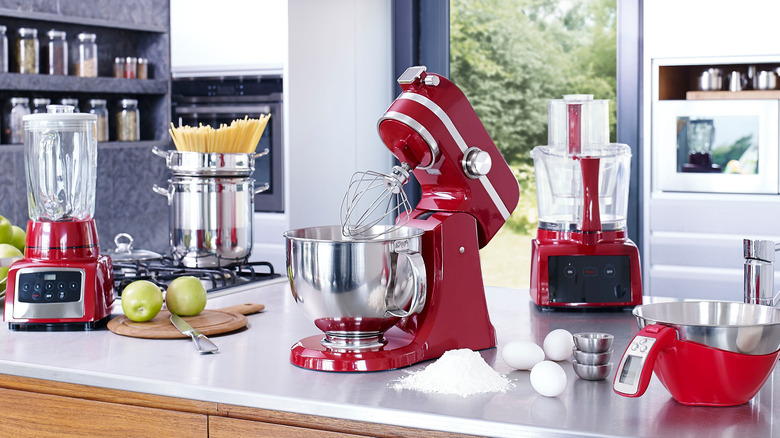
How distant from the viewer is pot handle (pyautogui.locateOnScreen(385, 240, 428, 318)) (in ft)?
4.28

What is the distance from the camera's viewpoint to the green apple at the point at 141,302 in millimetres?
1586

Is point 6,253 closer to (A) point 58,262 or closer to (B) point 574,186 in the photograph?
(A) point 58,262

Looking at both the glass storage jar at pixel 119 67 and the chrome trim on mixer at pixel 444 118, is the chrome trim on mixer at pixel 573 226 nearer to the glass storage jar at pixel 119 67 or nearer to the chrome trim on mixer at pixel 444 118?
the chrome trim on mixer at pixel 444 118

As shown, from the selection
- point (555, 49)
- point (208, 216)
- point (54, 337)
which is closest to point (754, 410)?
point (54, 337)

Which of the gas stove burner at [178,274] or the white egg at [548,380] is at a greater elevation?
the gas stove burner at [178,274]

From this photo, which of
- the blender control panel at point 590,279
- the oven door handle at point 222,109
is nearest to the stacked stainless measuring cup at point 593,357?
the blender control panel at point 590,279

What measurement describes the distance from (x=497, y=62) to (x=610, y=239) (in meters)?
4.69

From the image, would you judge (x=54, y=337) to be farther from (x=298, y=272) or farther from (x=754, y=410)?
(x=754, y=410)

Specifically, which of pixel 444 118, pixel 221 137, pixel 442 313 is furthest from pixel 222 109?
pixel 442 313

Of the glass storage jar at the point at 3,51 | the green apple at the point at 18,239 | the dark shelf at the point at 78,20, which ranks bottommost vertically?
the green apple at the point at 18,239

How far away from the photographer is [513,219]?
6.62 m

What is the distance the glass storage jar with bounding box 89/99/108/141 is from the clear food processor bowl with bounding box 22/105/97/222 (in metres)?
2.28

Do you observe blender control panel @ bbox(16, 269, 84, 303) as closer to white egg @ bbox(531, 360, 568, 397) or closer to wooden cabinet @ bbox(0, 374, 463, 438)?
wooden cabinet @ bbox(0, 374, 463, 438)

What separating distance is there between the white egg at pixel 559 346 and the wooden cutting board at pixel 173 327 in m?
0.55
